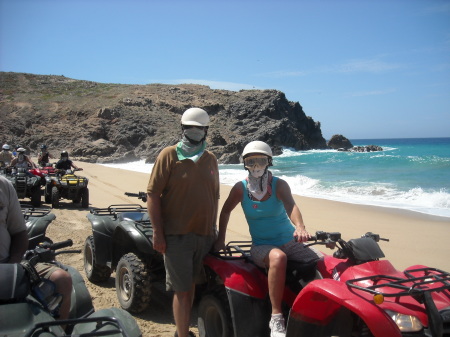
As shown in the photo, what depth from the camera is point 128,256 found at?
441cm

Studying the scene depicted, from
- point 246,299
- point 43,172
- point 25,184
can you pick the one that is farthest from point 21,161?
point 246,299

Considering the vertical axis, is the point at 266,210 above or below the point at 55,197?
above

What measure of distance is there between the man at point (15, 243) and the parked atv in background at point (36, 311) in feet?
0.39

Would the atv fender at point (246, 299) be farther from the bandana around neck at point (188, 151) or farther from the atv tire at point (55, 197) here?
the atv tire at point (55, 197)

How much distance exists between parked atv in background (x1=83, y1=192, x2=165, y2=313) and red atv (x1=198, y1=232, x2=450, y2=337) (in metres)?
0.90

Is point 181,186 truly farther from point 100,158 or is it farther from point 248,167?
point 100,158

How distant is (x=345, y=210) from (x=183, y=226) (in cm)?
959

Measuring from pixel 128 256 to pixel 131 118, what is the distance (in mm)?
49617

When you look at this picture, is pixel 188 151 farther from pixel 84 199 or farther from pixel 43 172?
pixel 43 172

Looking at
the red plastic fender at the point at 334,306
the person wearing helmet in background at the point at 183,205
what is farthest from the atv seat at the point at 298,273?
the person wearing helmet in background at the point at 183,205

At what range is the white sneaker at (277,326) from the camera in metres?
2.84

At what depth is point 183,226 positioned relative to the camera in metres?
3.33

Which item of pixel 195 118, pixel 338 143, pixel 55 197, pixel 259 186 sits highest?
pixel 338 143

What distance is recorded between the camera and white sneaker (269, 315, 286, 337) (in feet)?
9.30
